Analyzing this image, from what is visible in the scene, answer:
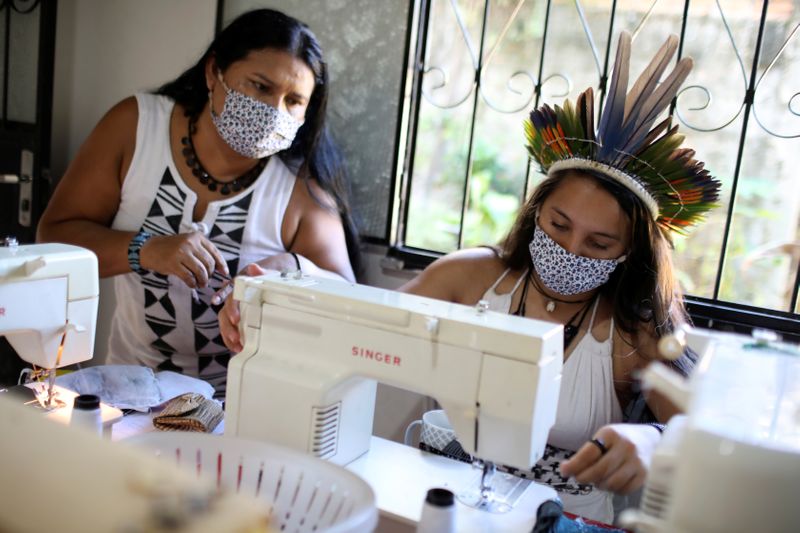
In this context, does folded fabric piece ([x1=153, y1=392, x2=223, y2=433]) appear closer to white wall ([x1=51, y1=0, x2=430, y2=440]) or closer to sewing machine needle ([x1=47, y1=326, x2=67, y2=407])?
sewing machine needle ([x1=47, y1=326, x2=67, y2=407])

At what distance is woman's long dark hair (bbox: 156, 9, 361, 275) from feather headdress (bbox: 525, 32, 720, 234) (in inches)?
27.8

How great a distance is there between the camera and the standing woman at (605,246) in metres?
1.59

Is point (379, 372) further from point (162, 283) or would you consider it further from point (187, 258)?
point (162, 283)

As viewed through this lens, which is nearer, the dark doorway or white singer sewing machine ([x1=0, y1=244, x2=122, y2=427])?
white singer sewing machine ([x1=0, y1=244, x2=122, y2=427])

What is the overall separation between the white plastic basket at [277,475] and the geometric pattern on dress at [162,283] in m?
0.98

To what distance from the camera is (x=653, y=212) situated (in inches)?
66.0

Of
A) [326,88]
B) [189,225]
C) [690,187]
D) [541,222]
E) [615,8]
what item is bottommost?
[189,225]

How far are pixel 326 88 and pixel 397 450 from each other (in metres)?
1.11

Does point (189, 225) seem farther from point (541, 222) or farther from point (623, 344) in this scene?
point (623, 344)

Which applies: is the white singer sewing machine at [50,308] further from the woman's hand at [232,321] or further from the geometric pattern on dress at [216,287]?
the geometric pattern on dress at [216,287]

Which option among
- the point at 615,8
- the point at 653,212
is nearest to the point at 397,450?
the point at 653,212

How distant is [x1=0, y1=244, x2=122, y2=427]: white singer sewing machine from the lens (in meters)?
1.30

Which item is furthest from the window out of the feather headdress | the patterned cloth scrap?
the patterned cloth scrap

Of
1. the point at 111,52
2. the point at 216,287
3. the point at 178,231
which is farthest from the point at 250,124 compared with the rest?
the point at 111,52
